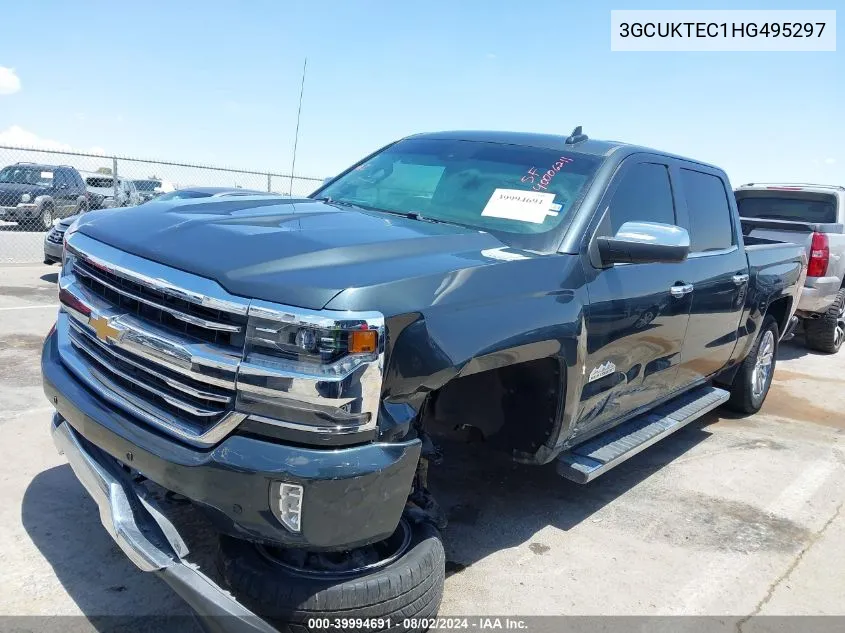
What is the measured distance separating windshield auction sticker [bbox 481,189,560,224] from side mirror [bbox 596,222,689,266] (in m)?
0.32

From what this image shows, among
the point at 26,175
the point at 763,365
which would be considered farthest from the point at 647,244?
the point at 26,175

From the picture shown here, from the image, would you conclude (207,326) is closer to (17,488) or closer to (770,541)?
(17,488)

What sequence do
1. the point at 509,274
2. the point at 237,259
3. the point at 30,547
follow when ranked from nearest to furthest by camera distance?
A: the point at 237,259 → the point at 509,274 → the point at 30,547

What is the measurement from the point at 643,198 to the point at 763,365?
3.05 m

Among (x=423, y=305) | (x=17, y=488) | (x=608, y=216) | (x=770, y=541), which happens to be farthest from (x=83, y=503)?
(x=770, y=541)

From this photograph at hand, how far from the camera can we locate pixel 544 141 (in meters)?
3.97

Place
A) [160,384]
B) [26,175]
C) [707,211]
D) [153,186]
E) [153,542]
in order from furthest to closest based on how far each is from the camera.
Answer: [153,186], [26,175], [707,211], [160,384], [153,542]

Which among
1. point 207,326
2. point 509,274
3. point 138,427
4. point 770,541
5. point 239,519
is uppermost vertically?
point 509,274

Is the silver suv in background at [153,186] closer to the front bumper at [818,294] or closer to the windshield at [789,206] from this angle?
the windshield at [789,206]

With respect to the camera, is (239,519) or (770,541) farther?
(770,541)

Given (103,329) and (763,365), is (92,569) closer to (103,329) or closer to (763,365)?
(103,329)

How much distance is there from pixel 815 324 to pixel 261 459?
9075 mm

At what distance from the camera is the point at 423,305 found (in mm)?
2369

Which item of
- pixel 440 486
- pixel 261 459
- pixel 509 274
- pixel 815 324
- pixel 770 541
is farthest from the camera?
pixel 815 324
